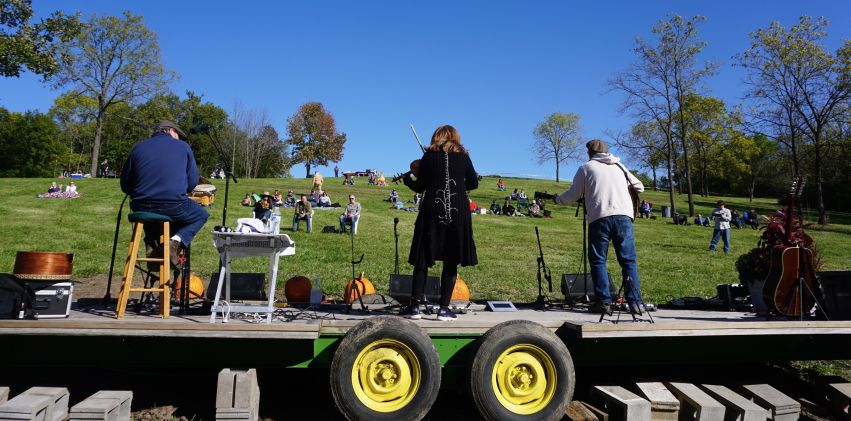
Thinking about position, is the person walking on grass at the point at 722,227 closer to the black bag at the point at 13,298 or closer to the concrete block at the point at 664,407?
the concrete block at the point at 664,407

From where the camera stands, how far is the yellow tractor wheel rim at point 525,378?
173 inches

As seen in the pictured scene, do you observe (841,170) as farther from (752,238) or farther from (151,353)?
(151,353)

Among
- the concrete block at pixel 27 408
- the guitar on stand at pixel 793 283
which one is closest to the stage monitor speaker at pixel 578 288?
the guitar on stand at pixel 793 283

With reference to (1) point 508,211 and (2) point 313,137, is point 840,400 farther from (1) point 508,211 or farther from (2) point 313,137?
(2) point 313,137

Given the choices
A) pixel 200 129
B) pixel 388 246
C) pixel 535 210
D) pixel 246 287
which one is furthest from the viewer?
pixel 535 210

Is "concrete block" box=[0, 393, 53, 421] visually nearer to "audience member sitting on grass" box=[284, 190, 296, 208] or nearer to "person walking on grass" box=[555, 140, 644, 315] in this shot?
"person walking on grass" box=[555, 140, 644, 315]

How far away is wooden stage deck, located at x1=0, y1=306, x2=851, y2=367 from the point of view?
4.16 metres

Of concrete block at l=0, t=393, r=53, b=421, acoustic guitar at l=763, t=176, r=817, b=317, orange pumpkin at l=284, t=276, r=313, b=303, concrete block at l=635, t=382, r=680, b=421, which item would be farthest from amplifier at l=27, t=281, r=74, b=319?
acoustic guitar at l=763, t=176, r=817, b=317

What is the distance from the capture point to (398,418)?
420cm

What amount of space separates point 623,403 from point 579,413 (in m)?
0.33

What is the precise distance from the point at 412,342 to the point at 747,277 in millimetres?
4189

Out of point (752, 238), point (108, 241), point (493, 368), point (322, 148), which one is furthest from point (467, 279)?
point (322, 148)

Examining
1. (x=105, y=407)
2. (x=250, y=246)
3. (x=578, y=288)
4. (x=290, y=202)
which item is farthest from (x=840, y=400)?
(x=290, y=202)

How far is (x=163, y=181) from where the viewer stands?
524 cm
